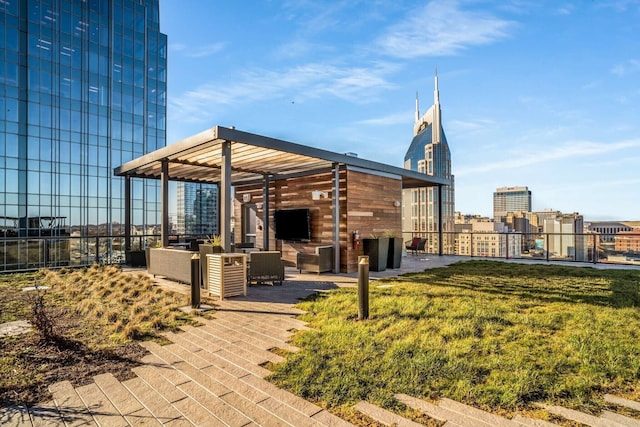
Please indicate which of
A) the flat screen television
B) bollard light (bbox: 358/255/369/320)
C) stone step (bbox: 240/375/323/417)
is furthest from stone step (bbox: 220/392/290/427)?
the flat screen television

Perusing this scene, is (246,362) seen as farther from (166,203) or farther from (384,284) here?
(166,203)

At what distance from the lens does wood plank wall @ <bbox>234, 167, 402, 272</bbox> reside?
28.0ft

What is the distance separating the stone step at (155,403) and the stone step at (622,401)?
2777 millimetres

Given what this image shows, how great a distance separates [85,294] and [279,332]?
13.6ft

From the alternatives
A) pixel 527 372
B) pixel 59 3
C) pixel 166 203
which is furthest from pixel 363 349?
pixel 59 3

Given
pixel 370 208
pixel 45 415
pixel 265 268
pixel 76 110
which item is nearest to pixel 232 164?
pixel 265 268

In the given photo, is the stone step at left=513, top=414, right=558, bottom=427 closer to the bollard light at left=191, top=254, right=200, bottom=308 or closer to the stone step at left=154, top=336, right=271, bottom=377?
the stone step at left=154, top=336, right=271, bottom=377

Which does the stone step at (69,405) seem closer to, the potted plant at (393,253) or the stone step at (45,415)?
the stone step at (45,415)

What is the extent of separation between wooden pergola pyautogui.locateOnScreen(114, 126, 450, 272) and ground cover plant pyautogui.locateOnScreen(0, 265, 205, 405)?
169 centimetres

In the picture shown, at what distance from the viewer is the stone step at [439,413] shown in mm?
1996

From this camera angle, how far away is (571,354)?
9.91 feet

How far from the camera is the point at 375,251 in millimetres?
8531

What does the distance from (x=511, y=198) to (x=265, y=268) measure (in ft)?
328

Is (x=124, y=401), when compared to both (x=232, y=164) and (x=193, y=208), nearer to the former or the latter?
(x=232, y=164)
